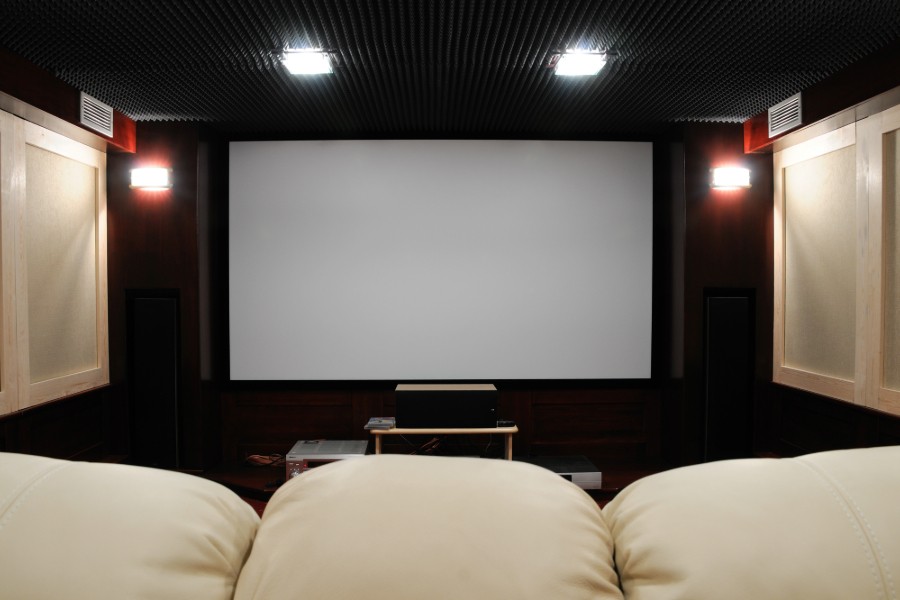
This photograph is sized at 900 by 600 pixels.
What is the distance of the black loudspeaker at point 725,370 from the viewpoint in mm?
4094

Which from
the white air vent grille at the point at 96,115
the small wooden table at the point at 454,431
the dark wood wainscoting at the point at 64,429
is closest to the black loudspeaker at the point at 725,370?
the small wooden table at the point at 454,431

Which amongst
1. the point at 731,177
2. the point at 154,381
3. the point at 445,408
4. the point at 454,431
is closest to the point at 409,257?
the point at 445,408

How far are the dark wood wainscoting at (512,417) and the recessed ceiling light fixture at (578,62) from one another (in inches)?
92.0

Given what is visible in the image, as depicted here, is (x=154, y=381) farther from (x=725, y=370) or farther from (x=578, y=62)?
(x=725, y=370)

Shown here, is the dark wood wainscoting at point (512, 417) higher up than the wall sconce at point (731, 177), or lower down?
lower down

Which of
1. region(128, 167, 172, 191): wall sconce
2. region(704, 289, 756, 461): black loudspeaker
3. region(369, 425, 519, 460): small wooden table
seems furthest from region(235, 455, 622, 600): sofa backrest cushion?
region(128, 167, 172, 191): wall sconce

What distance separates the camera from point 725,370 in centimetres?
411

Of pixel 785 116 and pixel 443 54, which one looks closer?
pixel 443 54

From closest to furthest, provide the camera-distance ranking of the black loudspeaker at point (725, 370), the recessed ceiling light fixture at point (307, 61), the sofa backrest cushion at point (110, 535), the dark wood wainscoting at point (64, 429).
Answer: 1. the sofa backrest cushion at point (110, 535)
2. the recessed ceiling light fixture at point (307, 61)
3. the dark wood wainscoting at point (64, 429)
4. the black loudspeaker at point (725, 370)

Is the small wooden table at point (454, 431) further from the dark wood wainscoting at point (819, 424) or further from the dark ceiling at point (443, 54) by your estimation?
the dark ceiling at point (443, 54)

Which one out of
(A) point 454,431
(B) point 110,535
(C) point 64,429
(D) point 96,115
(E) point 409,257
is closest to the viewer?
(B) point 110,535

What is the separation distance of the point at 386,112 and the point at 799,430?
3607 millimetres

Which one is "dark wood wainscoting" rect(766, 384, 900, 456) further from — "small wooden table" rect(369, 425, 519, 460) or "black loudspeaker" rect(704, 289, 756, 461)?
"small wooden table" rect(369, 425, 519, 460)

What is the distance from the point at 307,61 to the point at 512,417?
2864 millimetres
